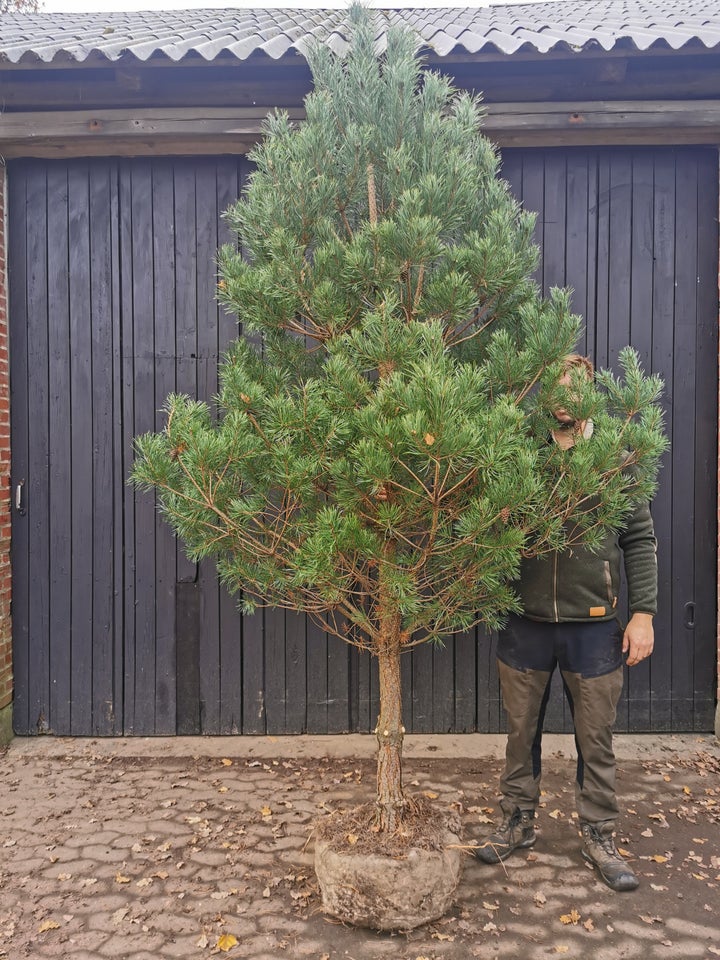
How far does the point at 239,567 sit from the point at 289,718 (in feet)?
6.61

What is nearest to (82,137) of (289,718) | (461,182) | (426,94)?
→ (426,94)

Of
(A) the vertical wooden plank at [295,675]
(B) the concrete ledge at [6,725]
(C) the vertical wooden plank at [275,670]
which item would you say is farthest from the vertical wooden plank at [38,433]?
(A) the vertical wooden plank at [295,675]

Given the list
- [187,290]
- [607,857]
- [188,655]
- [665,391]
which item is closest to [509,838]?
[607,857]

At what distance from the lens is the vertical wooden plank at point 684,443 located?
4.21 m

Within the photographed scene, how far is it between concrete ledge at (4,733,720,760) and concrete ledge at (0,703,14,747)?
55 mm

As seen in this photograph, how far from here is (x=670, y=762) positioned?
3.92 m

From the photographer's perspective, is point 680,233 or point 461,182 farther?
point 680,233

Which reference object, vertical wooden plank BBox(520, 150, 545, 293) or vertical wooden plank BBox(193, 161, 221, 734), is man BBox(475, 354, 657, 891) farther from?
vertical wooden plank BBox(193, 161, 221, 734)

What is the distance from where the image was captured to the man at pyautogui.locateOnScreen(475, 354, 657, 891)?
9.29 ft

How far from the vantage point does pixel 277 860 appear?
297 centimetres

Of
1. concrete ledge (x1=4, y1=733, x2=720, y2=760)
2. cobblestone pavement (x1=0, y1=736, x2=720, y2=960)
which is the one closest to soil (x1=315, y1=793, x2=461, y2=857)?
cobblestone pavement (x1=0, y1=736, x2=720, y2=960)

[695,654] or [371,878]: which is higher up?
[695,654]

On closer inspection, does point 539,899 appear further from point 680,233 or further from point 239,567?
point 680,233

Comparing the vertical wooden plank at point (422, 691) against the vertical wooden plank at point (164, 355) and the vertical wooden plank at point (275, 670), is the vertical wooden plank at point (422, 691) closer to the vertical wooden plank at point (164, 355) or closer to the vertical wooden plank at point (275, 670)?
the vertical wooden plank at point (275, 670)
